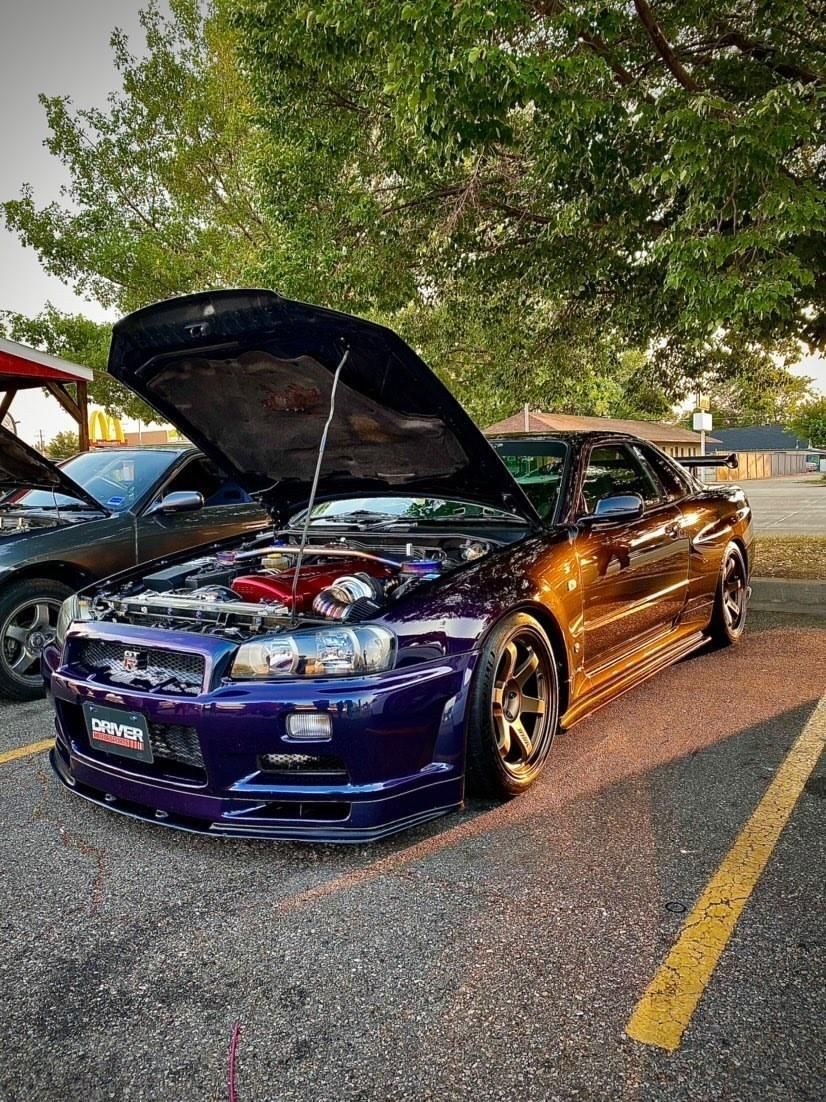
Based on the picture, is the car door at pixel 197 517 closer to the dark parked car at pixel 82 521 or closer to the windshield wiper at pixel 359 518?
the dark parked car at pixel 82 521

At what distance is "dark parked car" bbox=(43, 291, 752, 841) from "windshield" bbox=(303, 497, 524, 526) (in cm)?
1

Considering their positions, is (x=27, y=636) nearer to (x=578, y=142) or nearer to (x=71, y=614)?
(x=71, y=614)

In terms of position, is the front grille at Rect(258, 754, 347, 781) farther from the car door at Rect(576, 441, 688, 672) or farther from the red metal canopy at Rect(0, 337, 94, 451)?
the red metal canopy at Rect(0, 337, 94, 451)

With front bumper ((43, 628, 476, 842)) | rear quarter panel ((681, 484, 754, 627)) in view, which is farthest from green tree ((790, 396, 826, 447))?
front bumper ((43, 628, 476, 842))

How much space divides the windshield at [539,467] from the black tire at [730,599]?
1735 mm

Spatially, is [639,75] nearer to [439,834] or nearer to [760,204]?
[760,204]

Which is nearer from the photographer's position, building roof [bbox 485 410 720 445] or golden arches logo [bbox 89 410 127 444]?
golden arches logo [bbox 89 410 127 444]

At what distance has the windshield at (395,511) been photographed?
3.91 metres

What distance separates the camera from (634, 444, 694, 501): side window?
485cm

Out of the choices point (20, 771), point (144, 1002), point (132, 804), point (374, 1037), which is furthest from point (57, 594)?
point (374, 1037)

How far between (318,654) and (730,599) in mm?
3787

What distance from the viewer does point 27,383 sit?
11.7 meters

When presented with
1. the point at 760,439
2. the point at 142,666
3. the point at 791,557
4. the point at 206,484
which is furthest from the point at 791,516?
the point at 760,439

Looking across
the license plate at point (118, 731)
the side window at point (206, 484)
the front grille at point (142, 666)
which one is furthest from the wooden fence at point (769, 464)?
the license plate at point (118, 731)
